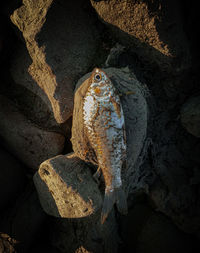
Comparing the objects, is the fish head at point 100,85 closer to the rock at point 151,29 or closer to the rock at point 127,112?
the rock at point 127,112

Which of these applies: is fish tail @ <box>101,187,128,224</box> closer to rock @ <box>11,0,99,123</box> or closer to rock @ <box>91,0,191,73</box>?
rock @ <box>11,0,99,123</box>

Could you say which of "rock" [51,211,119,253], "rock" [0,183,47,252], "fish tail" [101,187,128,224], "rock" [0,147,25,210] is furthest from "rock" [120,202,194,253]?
"rock" [0,147,25,210]

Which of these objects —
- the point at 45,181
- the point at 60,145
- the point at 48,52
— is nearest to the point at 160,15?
the point at 48,52

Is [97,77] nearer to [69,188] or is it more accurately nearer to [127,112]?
[127,112]

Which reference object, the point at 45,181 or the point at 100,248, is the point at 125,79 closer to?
the point at 45,181

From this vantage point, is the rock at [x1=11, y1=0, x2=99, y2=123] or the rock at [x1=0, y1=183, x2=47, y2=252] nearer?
the rock at [x1=11, y1=0, x2=99, y2=123]

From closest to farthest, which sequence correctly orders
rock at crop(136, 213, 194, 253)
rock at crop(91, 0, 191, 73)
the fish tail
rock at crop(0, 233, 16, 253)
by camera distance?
rock at crop(91, 0, 191, 73), the fish tail, rock at crop(0, 233, 16, 253), rock at crop(136, 213, 194, 253)

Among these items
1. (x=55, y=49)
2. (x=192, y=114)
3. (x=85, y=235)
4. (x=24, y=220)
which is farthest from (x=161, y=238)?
(x=55, y=49)

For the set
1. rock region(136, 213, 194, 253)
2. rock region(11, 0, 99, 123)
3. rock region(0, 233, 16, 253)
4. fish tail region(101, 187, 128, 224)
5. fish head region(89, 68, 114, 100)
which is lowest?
rock region(136, 213, 194, 253)
